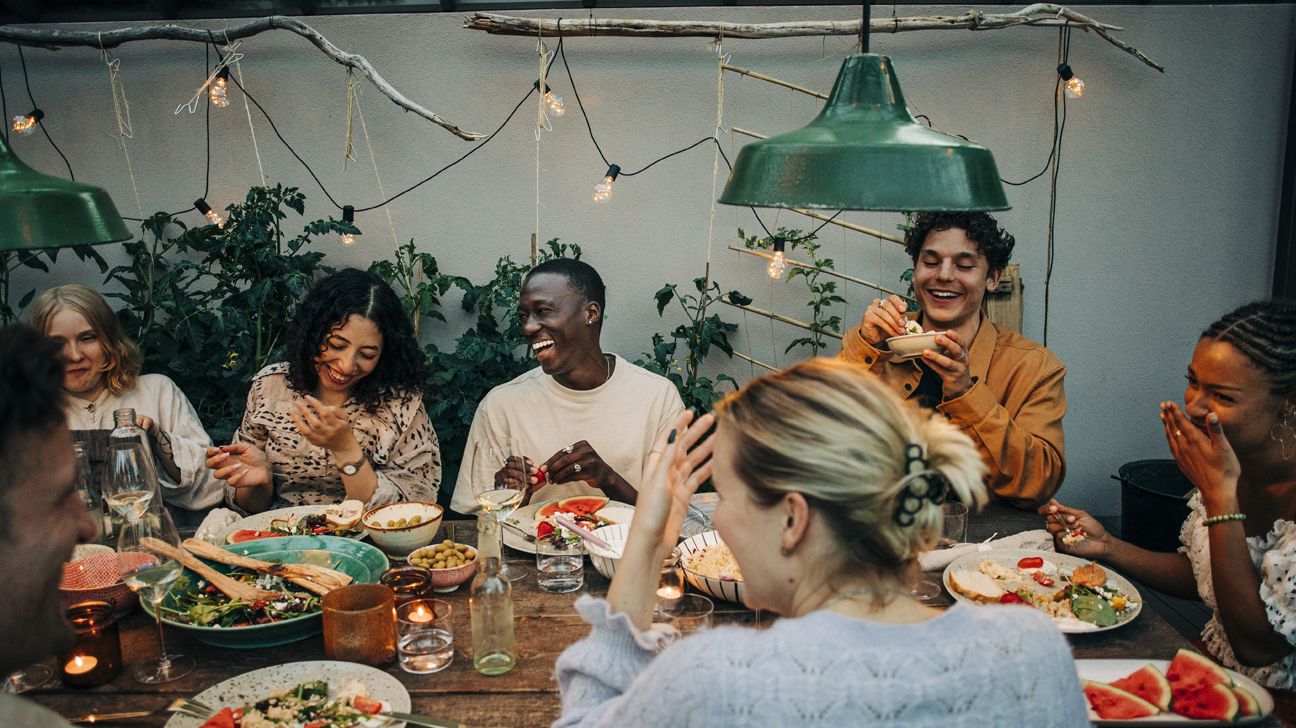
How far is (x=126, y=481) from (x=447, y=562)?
2.47 ft

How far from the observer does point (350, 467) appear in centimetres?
290

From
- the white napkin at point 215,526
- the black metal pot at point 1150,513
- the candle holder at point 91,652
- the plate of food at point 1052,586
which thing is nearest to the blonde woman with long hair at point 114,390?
the white napkin at point 215,526

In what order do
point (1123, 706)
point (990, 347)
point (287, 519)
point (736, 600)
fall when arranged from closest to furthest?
point (1123, 706)
point (736, 600)
point (287, 519)
point (990, 347)

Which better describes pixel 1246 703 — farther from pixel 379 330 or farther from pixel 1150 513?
pixel 379 330

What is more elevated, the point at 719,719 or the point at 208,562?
the point at 719,719

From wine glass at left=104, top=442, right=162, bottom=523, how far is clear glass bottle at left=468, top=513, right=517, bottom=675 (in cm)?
77

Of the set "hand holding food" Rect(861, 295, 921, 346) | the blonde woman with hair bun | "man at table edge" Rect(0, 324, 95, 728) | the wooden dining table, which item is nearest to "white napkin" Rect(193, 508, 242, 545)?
the wooden dining table

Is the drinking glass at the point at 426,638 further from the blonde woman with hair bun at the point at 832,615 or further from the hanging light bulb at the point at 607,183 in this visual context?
the hanging light bulb at the point at 607,183

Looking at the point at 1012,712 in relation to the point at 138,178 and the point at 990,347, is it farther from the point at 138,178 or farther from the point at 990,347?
the point at 138,178

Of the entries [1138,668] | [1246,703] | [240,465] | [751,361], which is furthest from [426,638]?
[751,361]

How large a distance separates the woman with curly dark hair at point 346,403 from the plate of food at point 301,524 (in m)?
0.33

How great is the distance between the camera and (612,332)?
4.48m

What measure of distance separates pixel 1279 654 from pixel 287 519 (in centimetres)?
263

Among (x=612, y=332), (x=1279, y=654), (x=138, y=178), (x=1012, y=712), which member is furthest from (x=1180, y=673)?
(x=138, y=178)
